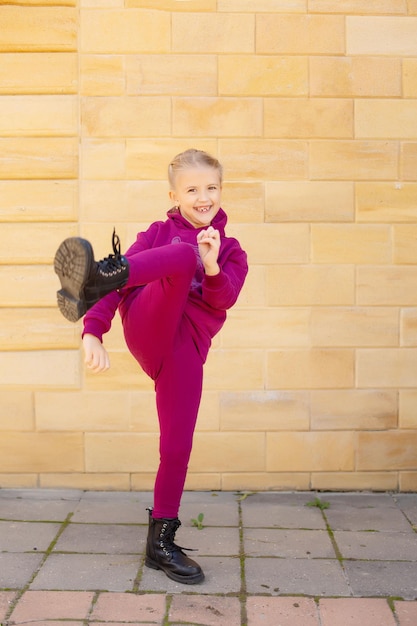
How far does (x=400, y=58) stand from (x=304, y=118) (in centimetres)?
59

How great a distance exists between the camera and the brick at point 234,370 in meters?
4.16

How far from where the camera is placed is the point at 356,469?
4215 millimetres

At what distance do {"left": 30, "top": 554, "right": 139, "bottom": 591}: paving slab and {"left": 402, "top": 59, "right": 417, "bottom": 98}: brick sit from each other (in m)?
2.68

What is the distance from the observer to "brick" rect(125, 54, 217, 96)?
407 centimetres

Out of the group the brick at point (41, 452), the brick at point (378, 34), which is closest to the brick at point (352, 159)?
the brick at point (378, 34)

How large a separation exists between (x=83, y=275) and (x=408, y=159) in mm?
2304

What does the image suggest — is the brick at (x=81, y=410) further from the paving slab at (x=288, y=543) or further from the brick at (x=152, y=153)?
the brick at (x=152, y=153)

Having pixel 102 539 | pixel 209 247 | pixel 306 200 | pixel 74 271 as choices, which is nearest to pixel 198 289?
pixel 209 247

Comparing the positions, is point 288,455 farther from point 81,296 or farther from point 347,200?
point 81,296

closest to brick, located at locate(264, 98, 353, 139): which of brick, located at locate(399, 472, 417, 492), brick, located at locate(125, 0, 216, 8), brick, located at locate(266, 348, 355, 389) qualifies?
brick, located at locate(125, 0, 216, 8)

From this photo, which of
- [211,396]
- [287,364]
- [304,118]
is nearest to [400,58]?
[304,118]

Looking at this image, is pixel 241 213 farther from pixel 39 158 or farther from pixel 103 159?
pixel 39 158

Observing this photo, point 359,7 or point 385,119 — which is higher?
A: point 359,7

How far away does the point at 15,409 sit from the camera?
4.16m
